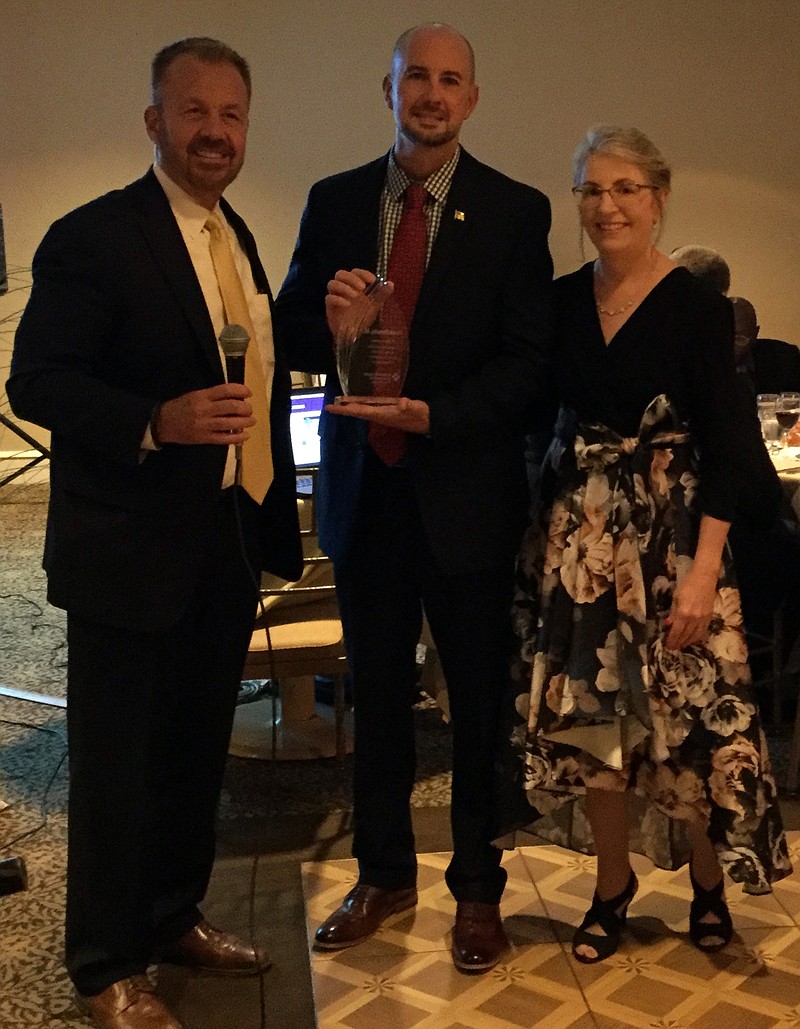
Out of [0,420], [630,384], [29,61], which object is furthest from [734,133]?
[630,384]

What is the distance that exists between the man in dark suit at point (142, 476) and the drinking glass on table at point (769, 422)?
2.03 m

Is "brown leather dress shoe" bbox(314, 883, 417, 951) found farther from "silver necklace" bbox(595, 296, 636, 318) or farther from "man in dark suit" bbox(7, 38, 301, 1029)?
"silver necklace" bbox(595, 296, 636, 318)

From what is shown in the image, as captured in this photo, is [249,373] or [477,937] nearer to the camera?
[249,373]

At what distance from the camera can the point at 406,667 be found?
2.27 m

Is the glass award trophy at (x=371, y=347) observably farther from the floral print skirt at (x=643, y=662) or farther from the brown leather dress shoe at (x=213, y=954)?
the brown leather dress shoe at (x=213, y=954)

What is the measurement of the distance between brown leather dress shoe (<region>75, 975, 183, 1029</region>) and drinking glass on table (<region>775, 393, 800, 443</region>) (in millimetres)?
2476

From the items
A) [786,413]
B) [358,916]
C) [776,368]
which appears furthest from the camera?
[776,368]

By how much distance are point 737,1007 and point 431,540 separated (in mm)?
1005

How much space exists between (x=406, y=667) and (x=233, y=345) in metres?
0.83

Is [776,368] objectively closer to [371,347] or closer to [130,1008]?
[371,347]

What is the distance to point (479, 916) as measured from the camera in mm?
2248

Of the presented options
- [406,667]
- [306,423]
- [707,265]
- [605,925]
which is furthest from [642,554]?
[707,265]

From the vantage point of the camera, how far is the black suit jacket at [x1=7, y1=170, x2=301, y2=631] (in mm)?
1768

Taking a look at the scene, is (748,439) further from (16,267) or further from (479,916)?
(16,267)
